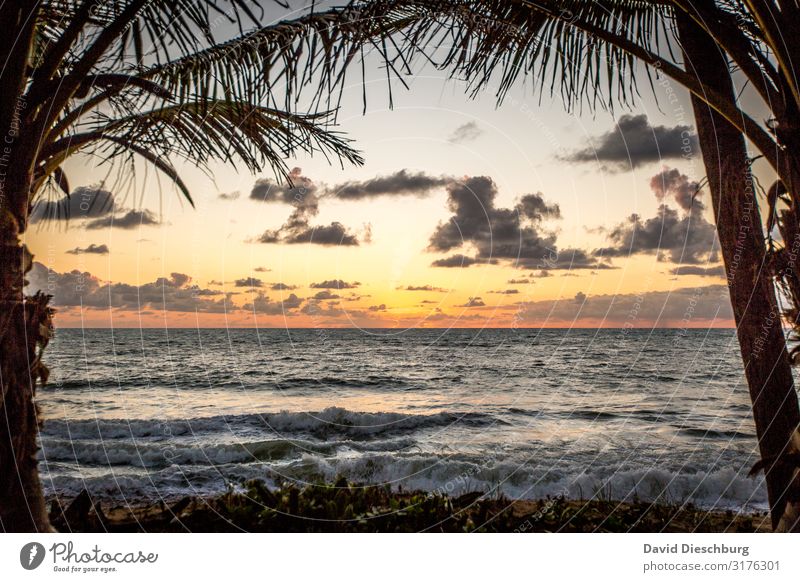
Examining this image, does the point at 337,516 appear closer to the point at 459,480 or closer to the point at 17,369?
the point at 17,369

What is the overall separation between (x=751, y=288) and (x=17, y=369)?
3987 millimetres

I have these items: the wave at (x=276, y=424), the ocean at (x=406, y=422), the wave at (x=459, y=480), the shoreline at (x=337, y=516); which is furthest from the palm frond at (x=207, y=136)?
Result: the wave at (x=276, y=424)

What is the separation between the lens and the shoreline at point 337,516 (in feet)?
12.5

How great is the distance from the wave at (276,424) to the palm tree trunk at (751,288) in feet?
28.6

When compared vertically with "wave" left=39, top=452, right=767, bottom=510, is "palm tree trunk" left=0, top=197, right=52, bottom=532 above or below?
above

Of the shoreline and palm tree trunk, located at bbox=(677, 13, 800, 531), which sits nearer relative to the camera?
palm tree trunk, located at bbox=(677, 13, 800, 531)

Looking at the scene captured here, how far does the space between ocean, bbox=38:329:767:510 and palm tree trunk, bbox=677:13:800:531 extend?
11.2ft

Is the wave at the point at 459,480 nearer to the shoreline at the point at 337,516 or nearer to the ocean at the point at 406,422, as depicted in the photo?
the ocean at the point at 406,422

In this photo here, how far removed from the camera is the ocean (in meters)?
7.96

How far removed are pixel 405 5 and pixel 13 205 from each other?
2366mm
